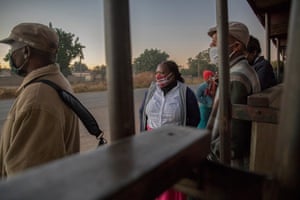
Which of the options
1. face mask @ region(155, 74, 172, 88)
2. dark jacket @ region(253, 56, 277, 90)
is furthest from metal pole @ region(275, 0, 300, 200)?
dark jacket @ region(253, 56, 277, 90)

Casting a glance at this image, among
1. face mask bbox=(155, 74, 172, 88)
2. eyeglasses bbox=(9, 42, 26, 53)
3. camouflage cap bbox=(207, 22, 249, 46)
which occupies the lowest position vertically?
face mask bbox=(155, 74, 172, 88)

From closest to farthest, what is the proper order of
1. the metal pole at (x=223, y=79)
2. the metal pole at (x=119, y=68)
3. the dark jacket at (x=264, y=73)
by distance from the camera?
the metal pole at (x=119, y=68), the metal pole at (x=223, y=79), the dark jacket at (x=264, y=73)

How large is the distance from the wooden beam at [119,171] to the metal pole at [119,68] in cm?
10

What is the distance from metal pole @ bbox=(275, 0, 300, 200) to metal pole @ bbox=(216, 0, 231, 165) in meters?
0.75

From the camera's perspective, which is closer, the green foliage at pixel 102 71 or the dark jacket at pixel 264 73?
the green foliage at pixel 102 71

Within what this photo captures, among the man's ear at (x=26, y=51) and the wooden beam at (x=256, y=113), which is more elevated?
the man's ear at (x=26, y=51)

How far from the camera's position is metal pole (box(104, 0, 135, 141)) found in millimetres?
633

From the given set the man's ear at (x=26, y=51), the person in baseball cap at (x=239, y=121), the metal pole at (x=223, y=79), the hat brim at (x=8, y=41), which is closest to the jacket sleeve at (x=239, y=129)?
the person in baseball cap at (x=239, y=121)

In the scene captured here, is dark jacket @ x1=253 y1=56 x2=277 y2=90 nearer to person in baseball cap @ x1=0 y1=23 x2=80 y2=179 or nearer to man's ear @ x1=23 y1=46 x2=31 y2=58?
person in baseball cap @ x1=0 y1=23 x2=80 y2=179

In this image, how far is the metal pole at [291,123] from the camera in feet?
1.41

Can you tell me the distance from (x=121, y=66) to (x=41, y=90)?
90 cm

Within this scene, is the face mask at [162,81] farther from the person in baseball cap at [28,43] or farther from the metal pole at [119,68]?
the metal pole at [119,68]

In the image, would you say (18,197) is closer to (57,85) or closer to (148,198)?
(148,198)

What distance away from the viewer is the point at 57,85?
1.49 m
